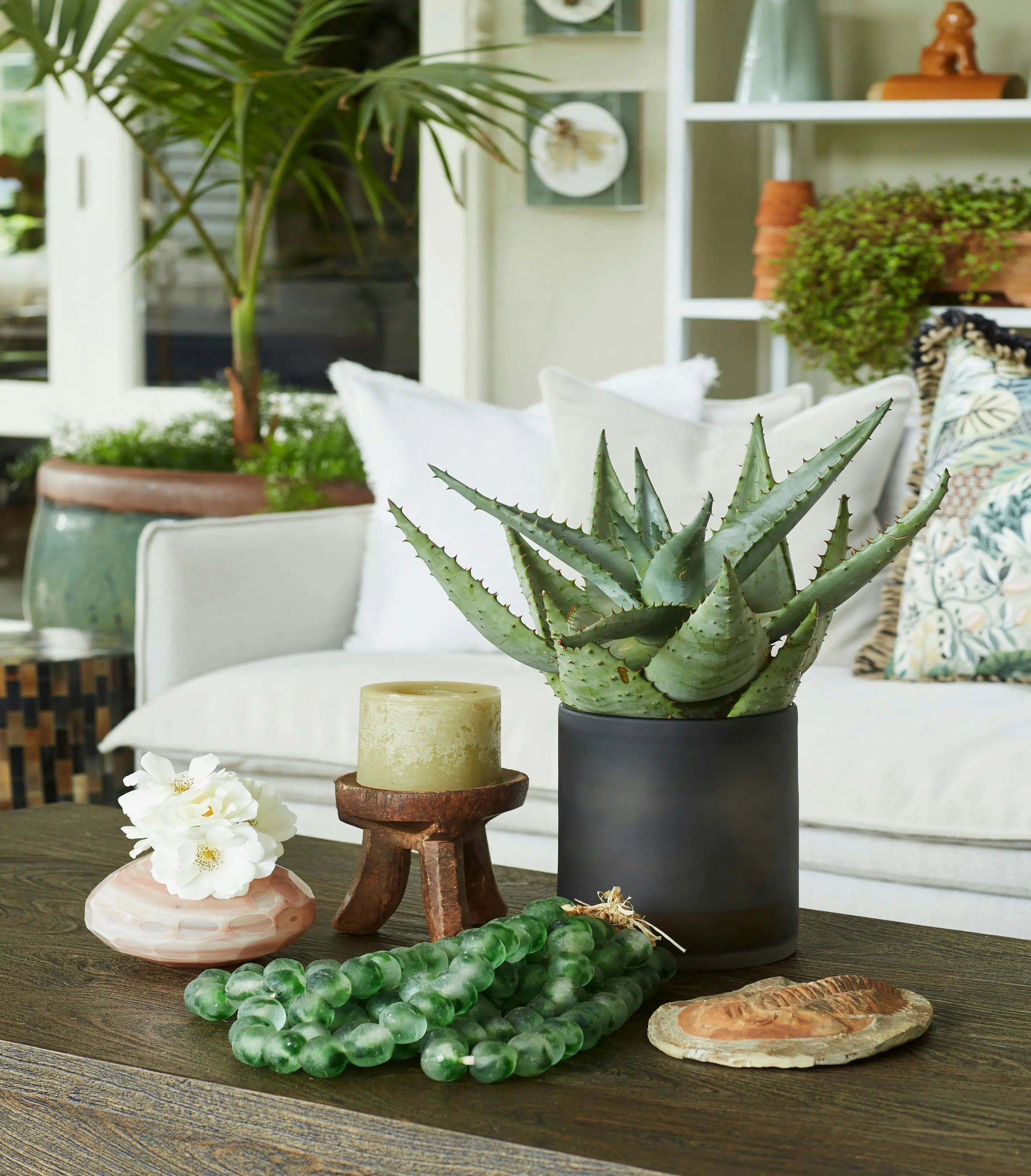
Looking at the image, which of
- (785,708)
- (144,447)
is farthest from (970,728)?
(144,447)

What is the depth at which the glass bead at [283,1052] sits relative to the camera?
818mm

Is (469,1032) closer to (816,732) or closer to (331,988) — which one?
(331,988)

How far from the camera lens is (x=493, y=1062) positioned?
31.8 inches

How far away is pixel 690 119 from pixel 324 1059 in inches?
98.1

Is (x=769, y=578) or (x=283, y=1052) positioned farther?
→ (x=769, y=578)

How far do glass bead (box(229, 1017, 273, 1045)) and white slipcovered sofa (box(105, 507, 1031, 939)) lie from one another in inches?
37.0

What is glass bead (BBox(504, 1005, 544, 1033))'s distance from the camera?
33.2 inches

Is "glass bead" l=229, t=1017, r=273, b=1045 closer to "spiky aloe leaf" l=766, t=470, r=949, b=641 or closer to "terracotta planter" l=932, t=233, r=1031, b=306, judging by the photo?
"spiky aloe leaf" l=766, t=470, r=949, b=641

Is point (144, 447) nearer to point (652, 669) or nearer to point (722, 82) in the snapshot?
point (722, 82)

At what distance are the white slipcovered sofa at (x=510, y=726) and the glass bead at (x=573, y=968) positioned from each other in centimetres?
81

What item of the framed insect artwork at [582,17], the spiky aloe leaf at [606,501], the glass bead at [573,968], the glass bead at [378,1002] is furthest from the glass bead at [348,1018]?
the framed insect artwork at [582,17]

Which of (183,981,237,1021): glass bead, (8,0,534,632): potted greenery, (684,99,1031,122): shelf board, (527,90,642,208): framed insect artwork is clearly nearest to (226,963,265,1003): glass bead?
(183,981,237,1021): glass bead

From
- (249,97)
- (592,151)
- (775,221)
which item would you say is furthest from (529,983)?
(592,151)

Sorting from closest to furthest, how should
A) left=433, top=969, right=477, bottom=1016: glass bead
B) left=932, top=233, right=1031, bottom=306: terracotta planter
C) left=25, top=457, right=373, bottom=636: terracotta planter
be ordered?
left=433, top=969, right=477, bottom=1016: glass bead → left=25, top=457, right=373, bottom=636: terracotta planter → left=932, top=233, right=1031, bottom=306: terracotta planter
